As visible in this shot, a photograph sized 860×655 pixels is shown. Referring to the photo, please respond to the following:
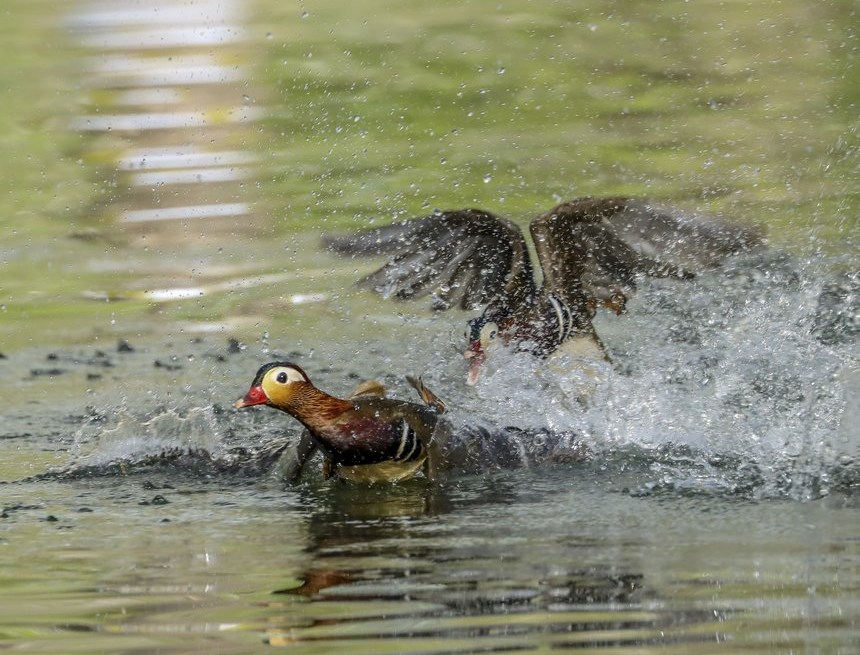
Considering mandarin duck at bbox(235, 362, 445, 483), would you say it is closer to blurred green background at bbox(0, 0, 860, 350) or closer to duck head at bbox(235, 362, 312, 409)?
duck head at bbox(235, 362, 312, 409)

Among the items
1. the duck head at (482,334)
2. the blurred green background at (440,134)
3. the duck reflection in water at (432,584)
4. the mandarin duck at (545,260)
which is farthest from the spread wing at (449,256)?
the duck reflection in water at (432,584)

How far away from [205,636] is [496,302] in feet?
15.6

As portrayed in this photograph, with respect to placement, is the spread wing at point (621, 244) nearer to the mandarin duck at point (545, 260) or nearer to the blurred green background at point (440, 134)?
the mandarin duck at point (545, 260)

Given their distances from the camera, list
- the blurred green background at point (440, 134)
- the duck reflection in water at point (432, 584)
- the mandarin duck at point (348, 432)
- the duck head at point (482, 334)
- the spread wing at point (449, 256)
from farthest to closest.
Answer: the blurred green background at point (440, 134)
the spread wing at point (449, 256)
the duck head at point (482, 334)
the mandarin duck at point (348, 432)
the duck reflection in water at point (432, 584)

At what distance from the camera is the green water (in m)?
3.77

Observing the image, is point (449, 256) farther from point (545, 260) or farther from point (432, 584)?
point (432, 584)

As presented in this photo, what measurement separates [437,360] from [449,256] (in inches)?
27.9

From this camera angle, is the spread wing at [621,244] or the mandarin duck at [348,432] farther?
the spread wing at [621,244]

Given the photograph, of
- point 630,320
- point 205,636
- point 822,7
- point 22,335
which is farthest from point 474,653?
point 822,7

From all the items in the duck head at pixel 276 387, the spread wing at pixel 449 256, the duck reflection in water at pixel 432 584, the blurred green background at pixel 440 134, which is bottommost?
the blurred green background at pixel 440 134

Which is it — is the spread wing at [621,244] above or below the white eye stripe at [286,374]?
below

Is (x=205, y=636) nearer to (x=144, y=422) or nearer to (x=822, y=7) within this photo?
(x=144, y=422)

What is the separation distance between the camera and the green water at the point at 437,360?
377cm

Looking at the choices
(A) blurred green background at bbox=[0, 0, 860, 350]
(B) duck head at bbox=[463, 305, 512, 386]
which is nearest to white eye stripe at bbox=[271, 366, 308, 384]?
(B) duck head at bbox=[463, 305, 512, 386]
